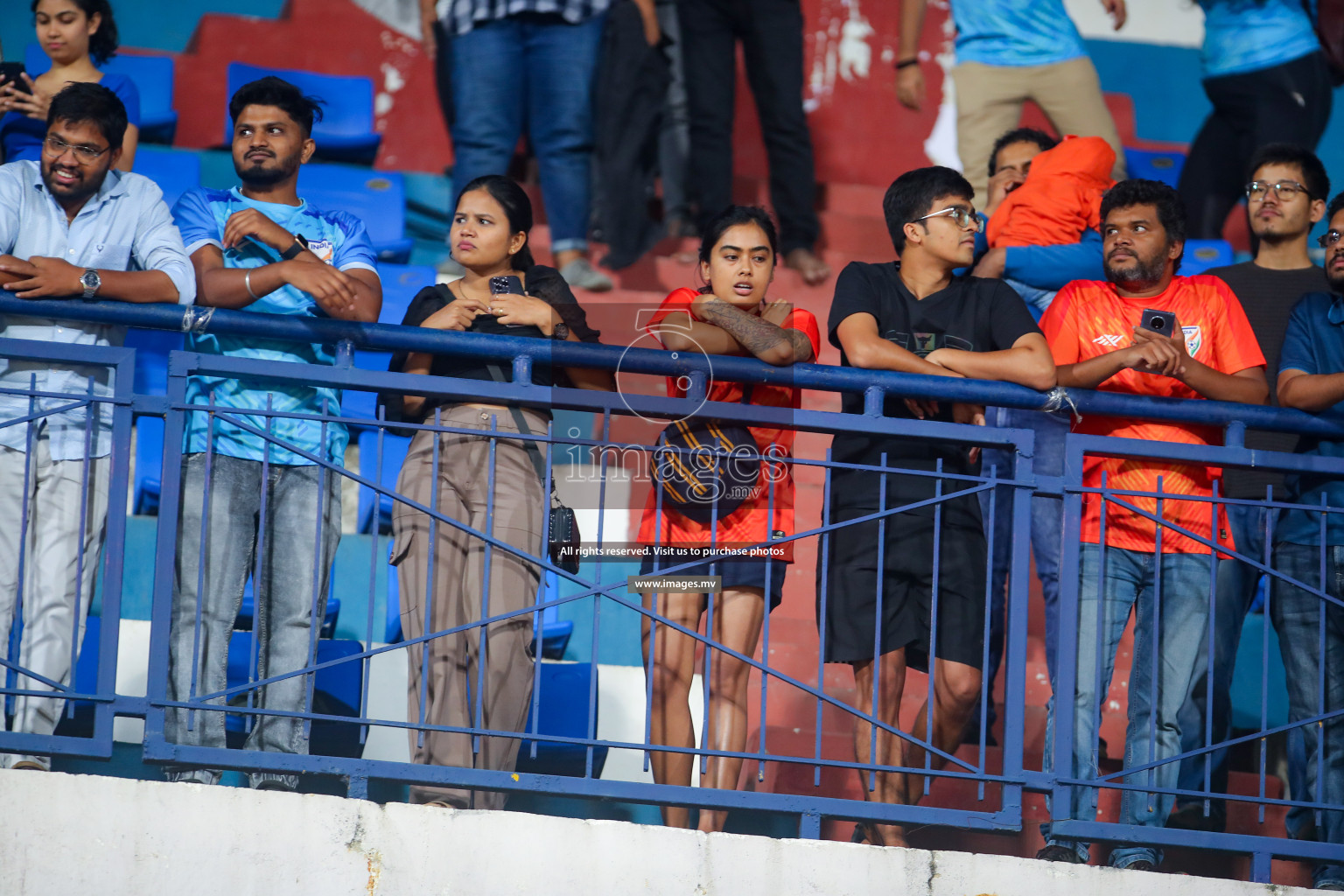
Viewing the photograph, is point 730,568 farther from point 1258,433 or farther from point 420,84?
point 420,84

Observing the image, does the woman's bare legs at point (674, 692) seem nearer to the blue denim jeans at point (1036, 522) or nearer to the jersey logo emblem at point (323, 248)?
the blue denim jeans at point (1036, 522)

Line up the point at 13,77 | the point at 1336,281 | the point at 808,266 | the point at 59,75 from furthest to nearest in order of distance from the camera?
the point at 808,266
the point at 59,75
the point at 13,77
the point at 1336,281

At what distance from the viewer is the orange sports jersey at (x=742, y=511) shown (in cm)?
356

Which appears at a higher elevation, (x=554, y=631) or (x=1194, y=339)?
(x=1194, y=339)

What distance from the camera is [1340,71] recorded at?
6645 mm

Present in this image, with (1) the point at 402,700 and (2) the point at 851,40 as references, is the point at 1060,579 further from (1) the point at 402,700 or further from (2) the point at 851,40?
(2) the point at 851,40

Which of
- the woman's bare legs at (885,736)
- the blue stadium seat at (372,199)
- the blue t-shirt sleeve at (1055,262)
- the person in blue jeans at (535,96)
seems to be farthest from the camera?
the blue stadium seat at (372,199)

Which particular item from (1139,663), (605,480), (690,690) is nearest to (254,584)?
(605,480)

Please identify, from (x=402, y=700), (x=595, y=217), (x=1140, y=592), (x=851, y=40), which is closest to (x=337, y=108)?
(x=595, y=217)

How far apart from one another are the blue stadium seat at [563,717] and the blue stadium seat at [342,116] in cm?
365

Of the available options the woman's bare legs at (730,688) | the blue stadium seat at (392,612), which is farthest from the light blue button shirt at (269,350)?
the woman's bare legs at (730,688)

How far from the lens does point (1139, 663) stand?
366cm

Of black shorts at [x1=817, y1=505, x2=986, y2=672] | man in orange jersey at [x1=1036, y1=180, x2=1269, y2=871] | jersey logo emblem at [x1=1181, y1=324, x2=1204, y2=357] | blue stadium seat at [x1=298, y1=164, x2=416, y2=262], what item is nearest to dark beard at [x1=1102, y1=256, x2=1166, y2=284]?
man in orange jersey at [x1=1036, y1=180, x2=1269, y2=871]

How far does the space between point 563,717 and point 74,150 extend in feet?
7.00
